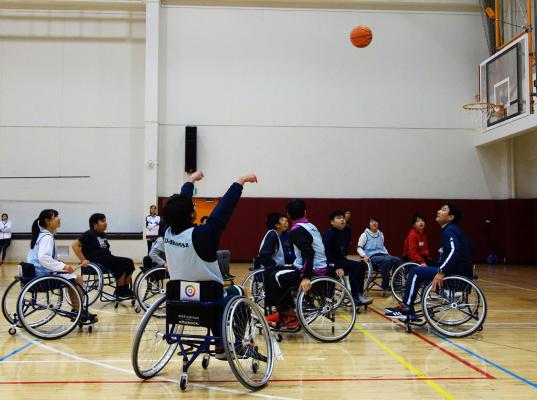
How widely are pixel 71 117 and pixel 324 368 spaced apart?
892 centimetres

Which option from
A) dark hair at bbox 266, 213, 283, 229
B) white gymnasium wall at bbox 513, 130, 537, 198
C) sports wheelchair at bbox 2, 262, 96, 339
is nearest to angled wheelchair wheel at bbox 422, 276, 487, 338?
dark hair at bbox 266, 213, 283, 229

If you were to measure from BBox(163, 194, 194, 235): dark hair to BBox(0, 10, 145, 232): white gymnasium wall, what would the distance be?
7912 mm

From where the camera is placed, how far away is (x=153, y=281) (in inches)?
187

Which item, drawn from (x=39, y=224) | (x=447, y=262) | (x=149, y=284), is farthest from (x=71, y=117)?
(x=447, y=262)

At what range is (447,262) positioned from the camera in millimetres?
3580

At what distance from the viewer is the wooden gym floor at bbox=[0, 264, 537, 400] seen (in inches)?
96.6

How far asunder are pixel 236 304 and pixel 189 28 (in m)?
8.81

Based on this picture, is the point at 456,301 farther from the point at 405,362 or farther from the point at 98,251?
the point at 98,251

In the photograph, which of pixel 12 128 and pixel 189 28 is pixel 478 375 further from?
pixel 12 128

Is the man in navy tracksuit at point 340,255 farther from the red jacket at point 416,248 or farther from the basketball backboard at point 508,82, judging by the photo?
the basketball backboard at point 508,82

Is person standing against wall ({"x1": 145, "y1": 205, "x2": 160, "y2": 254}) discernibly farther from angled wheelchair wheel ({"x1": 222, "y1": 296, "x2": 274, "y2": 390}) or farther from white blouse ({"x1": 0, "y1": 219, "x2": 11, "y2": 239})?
angled wheelchair wheel ({"x1": 222, "y1": 296, "x2": 274, "y2": 390})

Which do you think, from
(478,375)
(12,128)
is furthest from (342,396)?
(12,128)

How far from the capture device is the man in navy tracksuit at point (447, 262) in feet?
11.8

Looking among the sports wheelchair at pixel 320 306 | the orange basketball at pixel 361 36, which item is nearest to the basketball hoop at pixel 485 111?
the orange basketball at pixel 361 36
